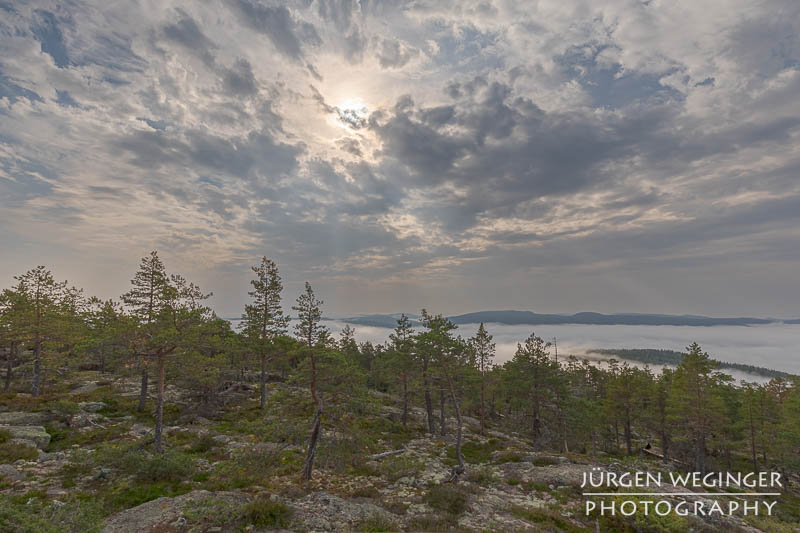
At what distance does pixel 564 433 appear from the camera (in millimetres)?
39188

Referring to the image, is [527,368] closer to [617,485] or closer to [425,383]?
[425,383]

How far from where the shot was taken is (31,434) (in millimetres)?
21359

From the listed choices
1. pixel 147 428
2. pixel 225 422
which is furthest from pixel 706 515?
pixel 147 428

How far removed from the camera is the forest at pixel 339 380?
1886cm

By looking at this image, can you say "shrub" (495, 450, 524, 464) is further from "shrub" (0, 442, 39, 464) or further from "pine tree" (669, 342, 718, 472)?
"shrub" (0, 442, 39, 464)

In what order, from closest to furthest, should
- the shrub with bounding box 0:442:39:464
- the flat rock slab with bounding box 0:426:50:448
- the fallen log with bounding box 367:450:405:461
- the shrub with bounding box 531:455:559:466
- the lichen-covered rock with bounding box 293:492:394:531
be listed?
1. the lichen-covered rock with bounding box 293:492:394:531
2. the shrub with bounding box 0:442:39:464
3. the flat rock slab with bounding box 0:426:50:448
4. the shrub with bounding box 531:455:559:466
5. the fallen log with bounding box 367:450:405:461

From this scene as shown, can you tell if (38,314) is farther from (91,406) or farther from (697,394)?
(697,394)

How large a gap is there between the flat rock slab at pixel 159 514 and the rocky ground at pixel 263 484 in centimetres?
6

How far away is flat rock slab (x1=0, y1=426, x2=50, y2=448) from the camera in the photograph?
2108cm

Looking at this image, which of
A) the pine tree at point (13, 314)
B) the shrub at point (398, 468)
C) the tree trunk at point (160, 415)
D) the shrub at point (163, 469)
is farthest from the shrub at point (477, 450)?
the pine tree at point (13, 314)

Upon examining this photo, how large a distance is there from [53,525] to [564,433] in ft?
148

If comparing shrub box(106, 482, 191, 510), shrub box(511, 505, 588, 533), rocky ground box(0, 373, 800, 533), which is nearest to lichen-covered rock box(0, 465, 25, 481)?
rocky ground box(0, 373, 800, 533)

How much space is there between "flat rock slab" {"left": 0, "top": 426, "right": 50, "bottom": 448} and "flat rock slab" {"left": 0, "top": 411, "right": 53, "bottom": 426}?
257 cm

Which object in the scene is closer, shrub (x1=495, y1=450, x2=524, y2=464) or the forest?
the forest
